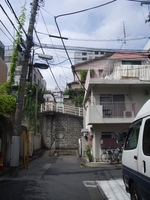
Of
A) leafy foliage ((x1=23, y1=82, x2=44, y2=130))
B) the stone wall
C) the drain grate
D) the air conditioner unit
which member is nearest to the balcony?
the air conditioner unit

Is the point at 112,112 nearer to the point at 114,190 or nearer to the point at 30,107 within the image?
the point at 114,190

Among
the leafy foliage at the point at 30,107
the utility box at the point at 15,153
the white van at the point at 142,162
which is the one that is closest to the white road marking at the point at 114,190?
the white van at the point at 142,162

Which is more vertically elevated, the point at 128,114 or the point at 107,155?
the point at 128,114

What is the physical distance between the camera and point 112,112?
659 inches

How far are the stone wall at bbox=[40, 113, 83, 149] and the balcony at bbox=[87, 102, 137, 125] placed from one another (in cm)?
1260

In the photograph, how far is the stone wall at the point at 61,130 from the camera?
93.8 ft

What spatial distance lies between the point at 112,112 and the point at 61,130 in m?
13.4

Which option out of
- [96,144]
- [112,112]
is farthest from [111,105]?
[96,144]

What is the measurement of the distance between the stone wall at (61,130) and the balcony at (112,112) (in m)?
12.6

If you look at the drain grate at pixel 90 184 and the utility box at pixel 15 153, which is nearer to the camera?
the drain grate at pixel 90 184

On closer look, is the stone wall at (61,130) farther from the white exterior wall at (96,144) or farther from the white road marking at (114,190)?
the white road marking at (114,190)

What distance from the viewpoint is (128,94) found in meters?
17.6

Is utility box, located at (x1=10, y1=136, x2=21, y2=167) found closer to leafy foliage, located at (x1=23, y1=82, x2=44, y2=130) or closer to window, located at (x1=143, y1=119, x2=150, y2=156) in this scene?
window, located at (x1=143, y1=119, x2=150, y2=156)

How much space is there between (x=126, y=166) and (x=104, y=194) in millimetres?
2029
